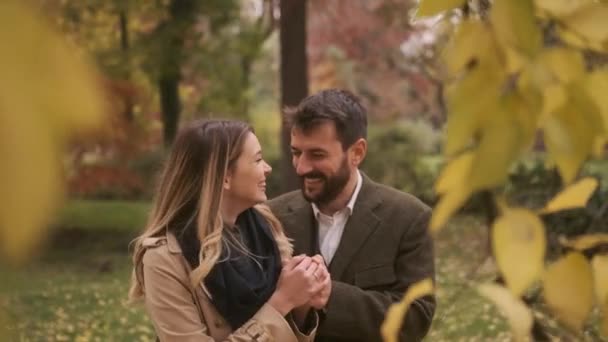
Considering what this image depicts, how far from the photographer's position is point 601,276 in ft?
3.33

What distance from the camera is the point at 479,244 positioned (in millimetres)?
15898

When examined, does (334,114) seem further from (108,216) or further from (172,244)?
(108,216)

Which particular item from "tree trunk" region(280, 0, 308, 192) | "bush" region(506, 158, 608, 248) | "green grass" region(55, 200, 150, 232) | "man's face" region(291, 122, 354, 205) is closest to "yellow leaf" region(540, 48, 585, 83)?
"man's face" region(291, 122, 354, 205)

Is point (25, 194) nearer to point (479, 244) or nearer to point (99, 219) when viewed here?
point (479, 244)

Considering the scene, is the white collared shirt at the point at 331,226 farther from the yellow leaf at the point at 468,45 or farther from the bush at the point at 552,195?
the bush at the point at 552,195

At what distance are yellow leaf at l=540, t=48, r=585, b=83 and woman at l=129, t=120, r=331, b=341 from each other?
5.92 feet

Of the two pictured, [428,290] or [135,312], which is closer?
[428,290]

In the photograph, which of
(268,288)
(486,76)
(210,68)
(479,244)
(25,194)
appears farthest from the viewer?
(210,68)

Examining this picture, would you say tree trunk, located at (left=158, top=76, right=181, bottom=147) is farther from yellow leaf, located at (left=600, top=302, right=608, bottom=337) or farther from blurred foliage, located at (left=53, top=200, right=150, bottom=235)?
yellow leaf, located at (left=600, top=302, right=608, bottom=337)

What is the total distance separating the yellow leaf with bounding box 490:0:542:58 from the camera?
75 cm

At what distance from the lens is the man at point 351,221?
3.05 metres

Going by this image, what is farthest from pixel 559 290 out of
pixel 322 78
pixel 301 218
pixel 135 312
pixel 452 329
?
pixel 322 78

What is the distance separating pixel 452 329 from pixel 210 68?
895 centimetres

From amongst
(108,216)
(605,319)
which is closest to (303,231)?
(605,319)
